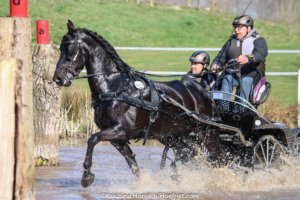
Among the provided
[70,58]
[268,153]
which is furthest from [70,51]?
[268,153]

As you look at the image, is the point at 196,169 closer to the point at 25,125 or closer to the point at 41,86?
the point at 41,86

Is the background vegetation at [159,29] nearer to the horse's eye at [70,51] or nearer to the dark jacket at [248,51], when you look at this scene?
the dark jacket at [248,51]

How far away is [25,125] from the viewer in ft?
14.2

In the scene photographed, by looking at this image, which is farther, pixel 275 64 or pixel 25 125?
pixel 275 64

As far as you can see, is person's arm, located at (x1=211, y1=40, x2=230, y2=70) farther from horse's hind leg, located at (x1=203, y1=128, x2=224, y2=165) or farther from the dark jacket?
horse's hind leg, located at (x1=203, y1=128, x2=224, y2=165)

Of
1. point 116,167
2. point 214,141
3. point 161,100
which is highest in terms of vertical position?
point 161,100

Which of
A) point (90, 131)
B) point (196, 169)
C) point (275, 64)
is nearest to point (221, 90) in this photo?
point (196, 169)

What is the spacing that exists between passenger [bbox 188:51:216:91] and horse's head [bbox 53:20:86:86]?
1900 millimetres

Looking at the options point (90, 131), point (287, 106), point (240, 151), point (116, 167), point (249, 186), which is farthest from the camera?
point (287, 106)

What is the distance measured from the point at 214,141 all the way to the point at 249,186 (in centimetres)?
72

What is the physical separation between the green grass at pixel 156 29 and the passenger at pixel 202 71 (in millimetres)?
8855

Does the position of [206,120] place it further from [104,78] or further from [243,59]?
[104,78]

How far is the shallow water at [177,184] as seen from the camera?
6.95 m

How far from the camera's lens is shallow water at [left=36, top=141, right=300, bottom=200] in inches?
274
